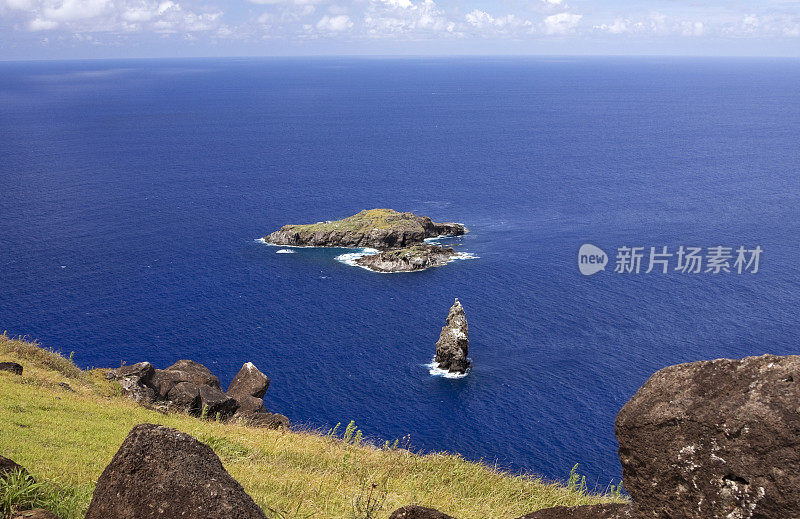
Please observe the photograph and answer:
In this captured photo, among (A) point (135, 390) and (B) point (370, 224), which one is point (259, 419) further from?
→ (B) point (370, 224)

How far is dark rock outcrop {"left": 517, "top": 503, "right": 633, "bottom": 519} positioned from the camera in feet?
32.7

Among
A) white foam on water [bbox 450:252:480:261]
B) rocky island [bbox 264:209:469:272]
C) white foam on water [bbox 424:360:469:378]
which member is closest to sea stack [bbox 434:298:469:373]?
white foam on water [bbox 424:360:469:378]

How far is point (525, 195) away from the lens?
628 ft

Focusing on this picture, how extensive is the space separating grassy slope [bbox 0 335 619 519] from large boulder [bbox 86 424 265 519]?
4.06 metres

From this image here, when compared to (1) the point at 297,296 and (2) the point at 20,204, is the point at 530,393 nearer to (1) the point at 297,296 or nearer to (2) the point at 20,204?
(1) the point at 297,296

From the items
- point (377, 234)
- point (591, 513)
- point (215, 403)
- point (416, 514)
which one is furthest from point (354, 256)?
point (591, 513)

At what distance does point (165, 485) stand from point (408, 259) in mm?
125332

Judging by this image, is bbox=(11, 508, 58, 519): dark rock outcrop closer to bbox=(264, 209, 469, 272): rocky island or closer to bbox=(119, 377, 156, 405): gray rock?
bbox=(119, 377, 156, 405): gray rock

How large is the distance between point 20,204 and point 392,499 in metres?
182

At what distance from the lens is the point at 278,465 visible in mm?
20672

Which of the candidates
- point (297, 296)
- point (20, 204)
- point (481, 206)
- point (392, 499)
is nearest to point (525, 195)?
point (481, 206)

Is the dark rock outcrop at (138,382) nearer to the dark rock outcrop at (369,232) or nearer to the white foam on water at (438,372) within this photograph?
the white foam on water at (438,372)

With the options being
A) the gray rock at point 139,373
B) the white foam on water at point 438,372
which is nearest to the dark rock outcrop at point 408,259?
the white foam on water at point 438,372

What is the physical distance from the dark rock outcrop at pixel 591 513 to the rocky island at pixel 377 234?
128m
